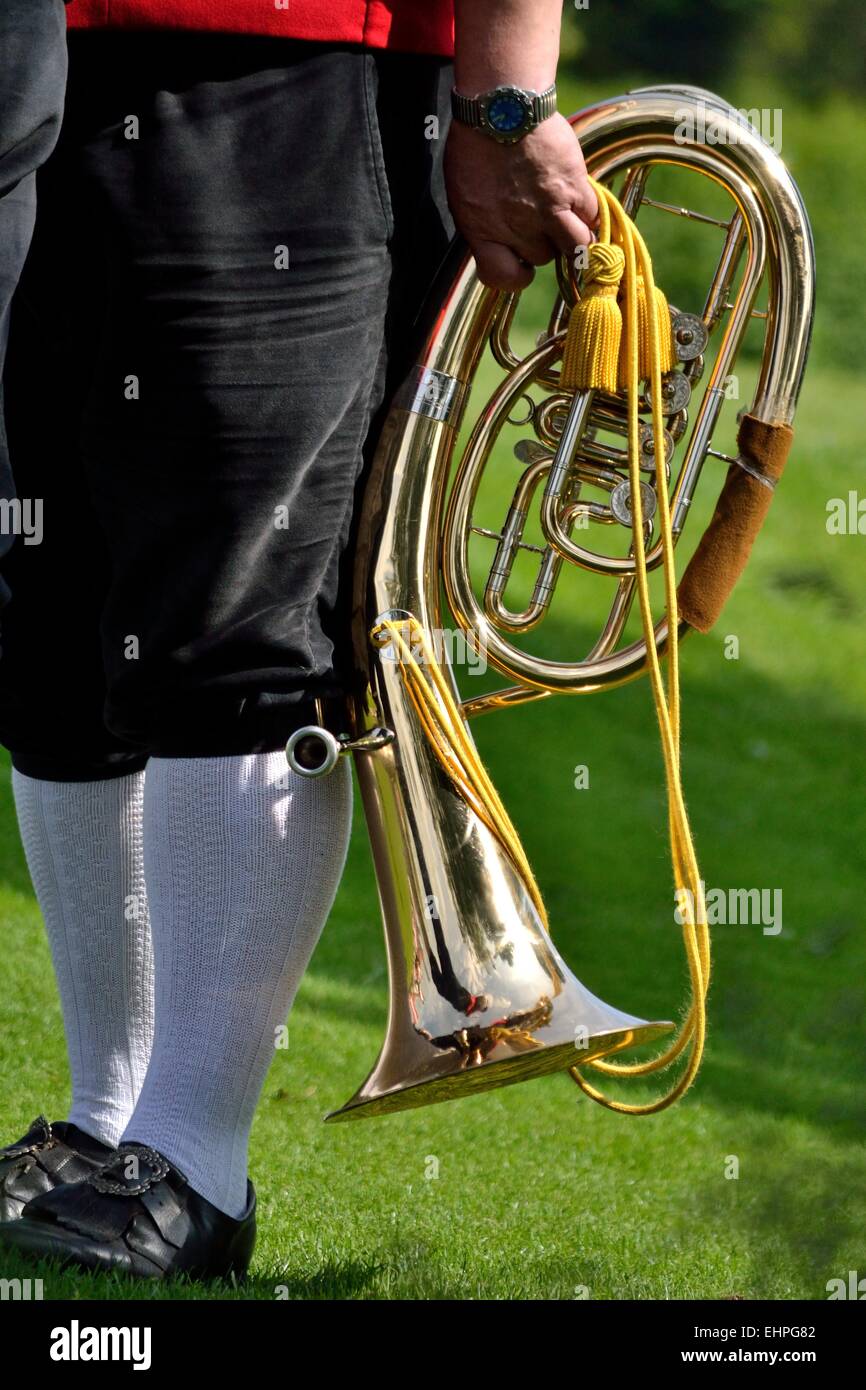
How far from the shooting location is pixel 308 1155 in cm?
215

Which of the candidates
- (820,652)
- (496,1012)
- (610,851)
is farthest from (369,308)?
(820,652)

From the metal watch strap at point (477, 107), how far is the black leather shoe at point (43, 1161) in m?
1.00

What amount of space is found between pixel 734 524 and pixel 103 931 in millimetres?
724

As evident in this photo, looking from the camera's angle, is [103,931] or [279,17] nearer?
[279,17]

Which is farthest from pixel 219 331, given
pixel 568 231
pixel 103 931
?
pixel 103 931

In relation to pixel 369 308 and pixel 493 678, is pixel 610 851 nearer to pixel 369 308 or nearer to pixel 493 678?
pixel 493 678

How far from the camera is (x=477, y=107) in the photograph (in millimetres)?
1585

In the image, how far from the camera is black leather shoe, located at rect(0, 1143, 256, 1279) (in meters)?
1.53

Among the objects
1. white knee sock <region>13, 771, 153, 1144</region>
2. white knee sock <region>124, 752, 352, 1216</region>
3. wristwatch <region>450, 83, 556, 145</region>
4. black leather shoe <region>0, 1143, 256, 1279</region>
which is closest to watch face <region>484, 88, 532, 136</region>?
wristwatch <region>450, 83, 556, 145</region>

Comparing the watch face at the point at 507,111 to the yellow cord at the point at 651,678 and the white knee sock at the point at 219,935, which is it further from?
the white knee sock at the point at 219,935

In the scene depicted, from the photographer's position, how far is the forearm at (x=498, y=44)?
158 cm

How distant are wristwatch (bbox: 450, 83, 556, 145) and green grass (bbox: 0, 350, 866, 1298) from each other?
1.00 m

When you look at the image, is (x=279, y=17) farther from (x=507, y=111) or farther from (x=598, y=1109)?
(x=598, y=1109)

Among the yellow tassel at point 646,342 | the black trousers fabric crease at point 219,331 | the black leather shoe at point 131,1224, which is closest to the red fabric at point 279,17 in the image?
the black trousers fabric crease at point 219,331
